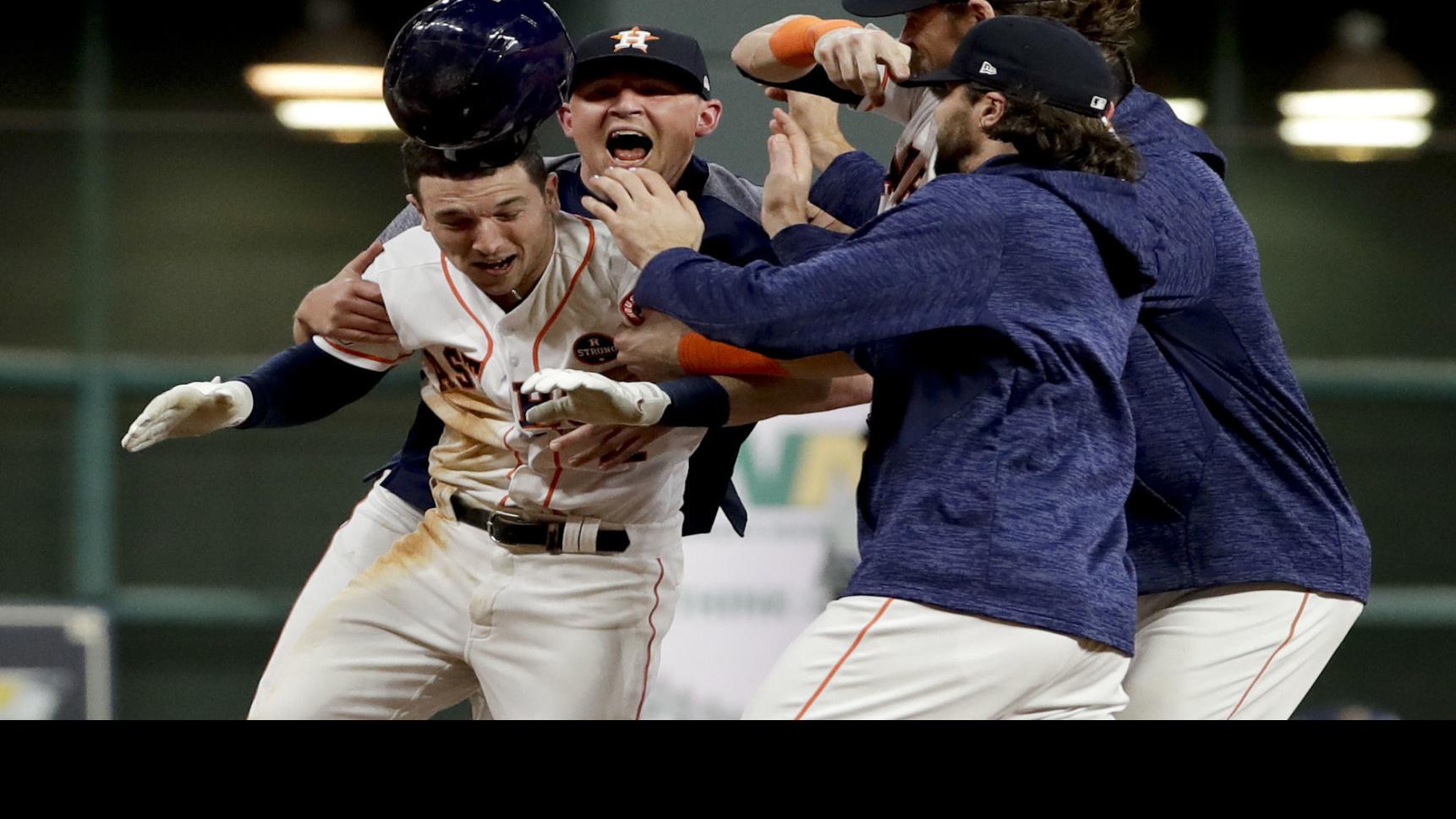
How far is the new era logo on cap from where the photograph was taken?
251cm

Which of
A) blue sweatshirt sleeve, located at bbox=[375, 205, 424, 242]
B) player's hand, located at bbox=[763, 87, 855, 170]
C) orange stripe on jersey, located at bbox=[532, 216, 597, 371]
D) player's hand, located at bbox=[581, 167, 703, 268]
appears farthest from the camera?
blue sweatshirt sleeve, located at bbox=[375, 205, 424, 242]

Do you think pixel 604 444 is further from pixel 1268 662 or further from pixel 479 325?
pixel 1268 662

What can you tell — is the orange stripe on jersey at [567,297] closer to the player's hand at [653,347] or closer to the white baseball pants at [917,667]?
the player's hand at [653,347]

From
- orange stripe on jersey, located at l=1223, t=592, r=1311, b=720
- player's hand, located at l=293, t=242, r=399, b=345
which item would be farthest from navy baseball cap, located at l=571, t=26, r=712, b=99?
orange stripe on jersey, located at l=1223, t=592, r=1311, b=720

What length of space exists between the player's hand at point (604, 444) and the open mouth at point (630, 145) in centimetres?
39

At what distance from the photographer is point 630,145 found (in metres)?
2.52

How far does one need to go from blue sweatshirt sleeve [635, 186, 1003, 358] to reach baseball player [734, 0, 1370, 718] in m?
0.38

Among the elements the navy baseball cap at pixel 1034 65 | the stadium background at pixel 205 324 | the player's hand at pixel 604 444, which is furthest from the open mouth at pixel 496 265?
the stadium background at pixel 205 324

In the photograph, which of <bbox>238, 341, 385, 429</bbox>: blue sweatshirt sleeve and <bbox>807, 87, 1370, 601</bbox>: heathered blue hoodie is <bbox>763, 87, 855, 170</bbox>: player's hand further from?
<bbox>238, 341, 385, 429</bbox>: blue sweatshirt sleeve

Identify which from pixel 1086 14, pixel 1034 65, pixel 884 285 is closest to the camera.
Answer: pixel 884 285

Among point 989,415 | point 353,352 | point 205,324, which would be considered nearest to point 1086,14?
point 989,415

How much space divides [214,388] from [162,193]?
3.40 meters

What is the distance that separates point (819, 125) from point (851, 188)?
0.60 feet
